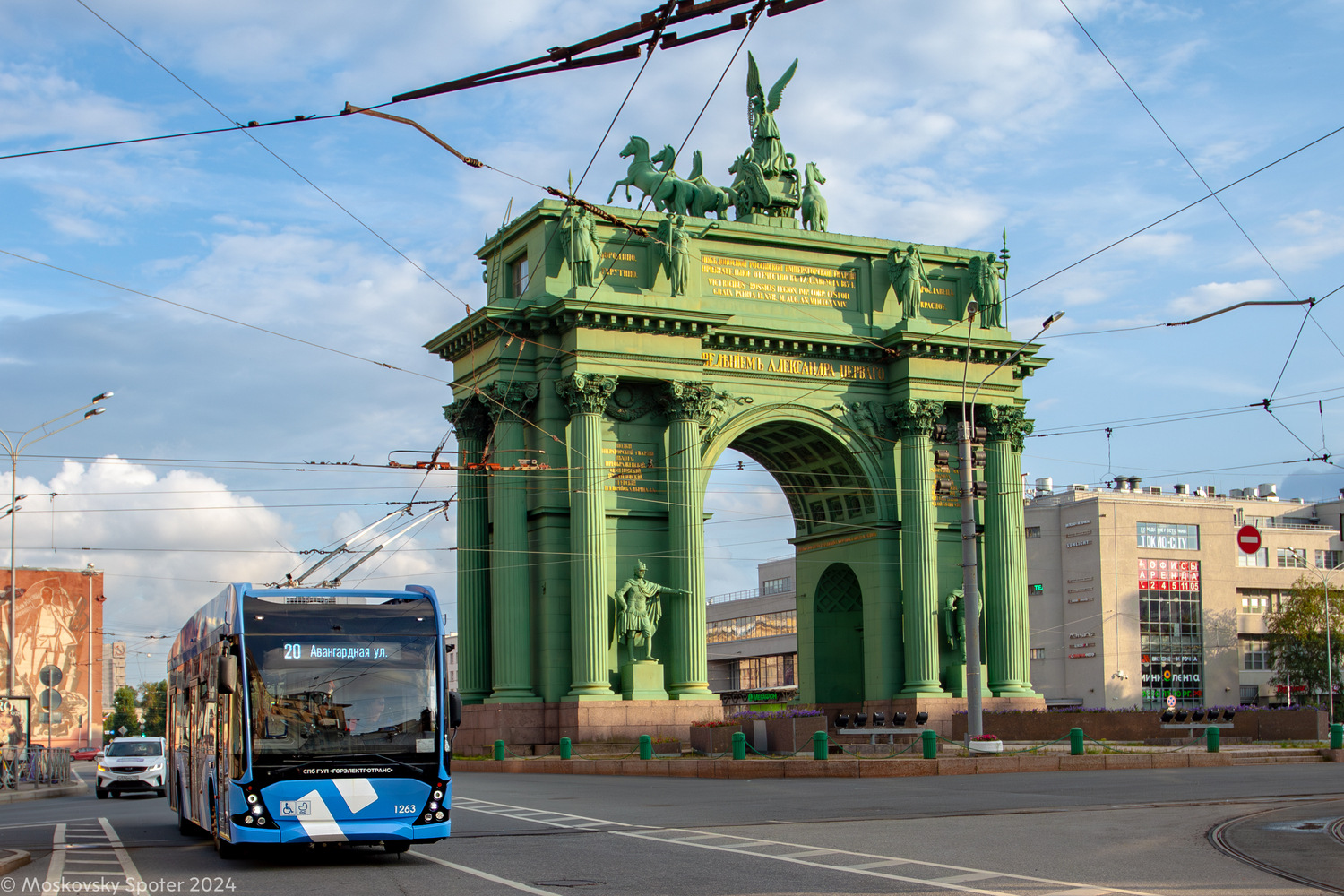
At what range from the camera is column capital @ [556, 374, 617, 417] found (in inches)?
1647

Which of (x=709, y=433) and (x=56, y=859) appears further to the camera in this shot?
(x=709, y=433)

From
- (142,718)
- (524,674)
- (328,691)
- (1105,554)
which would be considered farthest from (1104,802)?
(142,718)

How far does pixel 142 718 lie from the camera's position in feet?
593

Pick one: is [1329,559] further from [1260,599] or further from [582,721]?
[582,721]

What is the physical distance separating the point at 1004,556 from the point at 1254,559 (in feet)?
196

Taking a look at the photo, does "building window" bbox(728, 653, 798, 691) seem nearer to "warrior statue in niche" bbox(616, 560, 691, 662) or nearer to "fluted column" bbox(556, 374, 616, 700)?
"warrior statue in niche" bbox(616, 560, 691, 662)

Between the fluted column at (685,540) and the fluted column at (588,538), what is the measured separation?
6.95ft

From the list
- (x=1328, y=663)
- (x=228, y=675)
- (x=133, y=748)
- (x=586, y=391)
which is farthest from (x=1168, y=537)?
(x=228, y=675)

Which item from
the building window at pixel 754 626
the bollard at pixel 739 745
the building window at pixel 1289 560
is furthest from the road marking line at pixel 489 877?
the building window at pixel 754 626

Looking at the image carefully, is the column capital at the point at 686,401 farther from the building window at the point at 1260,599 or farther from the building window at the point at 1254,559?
the building window at the point at 1260,599

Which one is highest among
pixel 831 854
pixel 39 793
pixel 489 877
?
pixel 489 877

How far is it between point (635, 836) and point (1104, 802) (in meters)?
8.16

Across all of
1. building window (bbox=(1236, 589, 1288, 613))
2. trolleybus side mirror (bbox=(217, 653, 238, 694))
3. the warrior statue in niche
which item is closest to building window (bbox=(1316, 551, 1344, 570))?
building window (bbox=(1236, 589, 1288, 613))

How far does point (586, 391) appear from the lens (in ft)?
137
